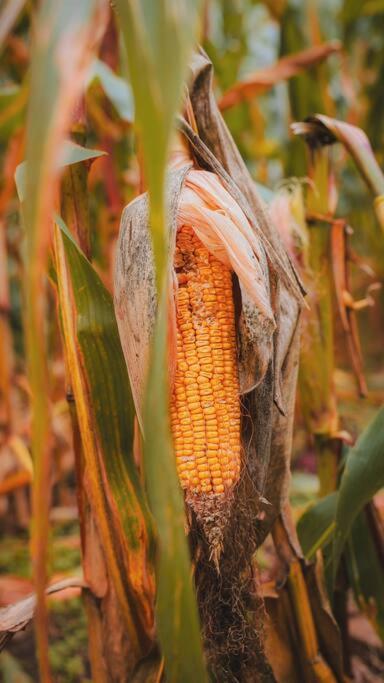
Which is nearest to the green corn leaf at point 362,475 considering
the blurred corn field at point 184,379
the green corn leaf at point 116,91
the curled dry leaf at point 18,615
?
the blurred corn field at point 184,379

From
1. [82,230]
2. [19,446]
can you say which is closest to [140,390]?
[82,230]

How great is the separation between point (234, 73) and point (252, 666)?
5.92ft

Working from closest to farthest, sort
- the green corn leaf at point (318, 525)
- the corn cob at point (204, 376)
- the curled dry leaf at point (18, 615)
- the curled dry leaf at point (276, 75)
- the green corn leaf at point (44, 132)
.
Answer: the green corn leaf at point (44, 132), the corn cob at point (204, 376), the curled dry leaf at point (18, 615), the green corn leaf at point (318, 525), the curled dry leaf at point (276, 75)

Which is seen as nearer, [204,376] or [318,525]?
[204,376]

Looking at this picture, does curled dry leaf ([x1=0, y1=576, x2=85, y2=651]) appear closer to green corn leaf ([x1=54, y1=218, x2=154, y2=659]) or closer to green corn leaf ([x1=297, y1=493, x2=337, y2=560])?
green corn leaf ([x1=54, y1=218, x2=154, y2=659])

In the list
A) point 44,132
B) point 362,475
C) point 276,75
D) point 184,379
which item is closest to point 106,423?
point 184,379

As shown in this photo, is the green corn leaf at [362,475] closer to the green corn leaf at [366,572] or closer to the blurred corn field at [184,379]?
the blurred corn field at [184,379]

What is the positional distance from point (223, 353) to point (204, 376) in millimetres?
32

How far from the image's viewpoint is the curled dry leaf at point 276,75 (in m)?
1.44

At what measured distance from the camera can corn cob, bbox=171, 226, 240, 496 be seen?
56 centimetres

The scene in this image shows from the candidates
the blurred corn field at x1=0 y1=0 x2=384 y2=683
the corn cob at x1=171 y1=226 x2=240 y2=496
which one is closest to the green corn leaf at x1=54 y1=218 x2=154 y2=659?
the blurred corn field at x1=0 y1=0 x2=384 y2=683

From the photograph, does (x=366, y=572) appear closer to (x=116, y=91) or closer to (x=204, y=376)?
(x=204, y=376)

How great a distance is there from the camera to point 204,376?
58cm

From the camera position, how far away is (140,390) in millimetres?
597
